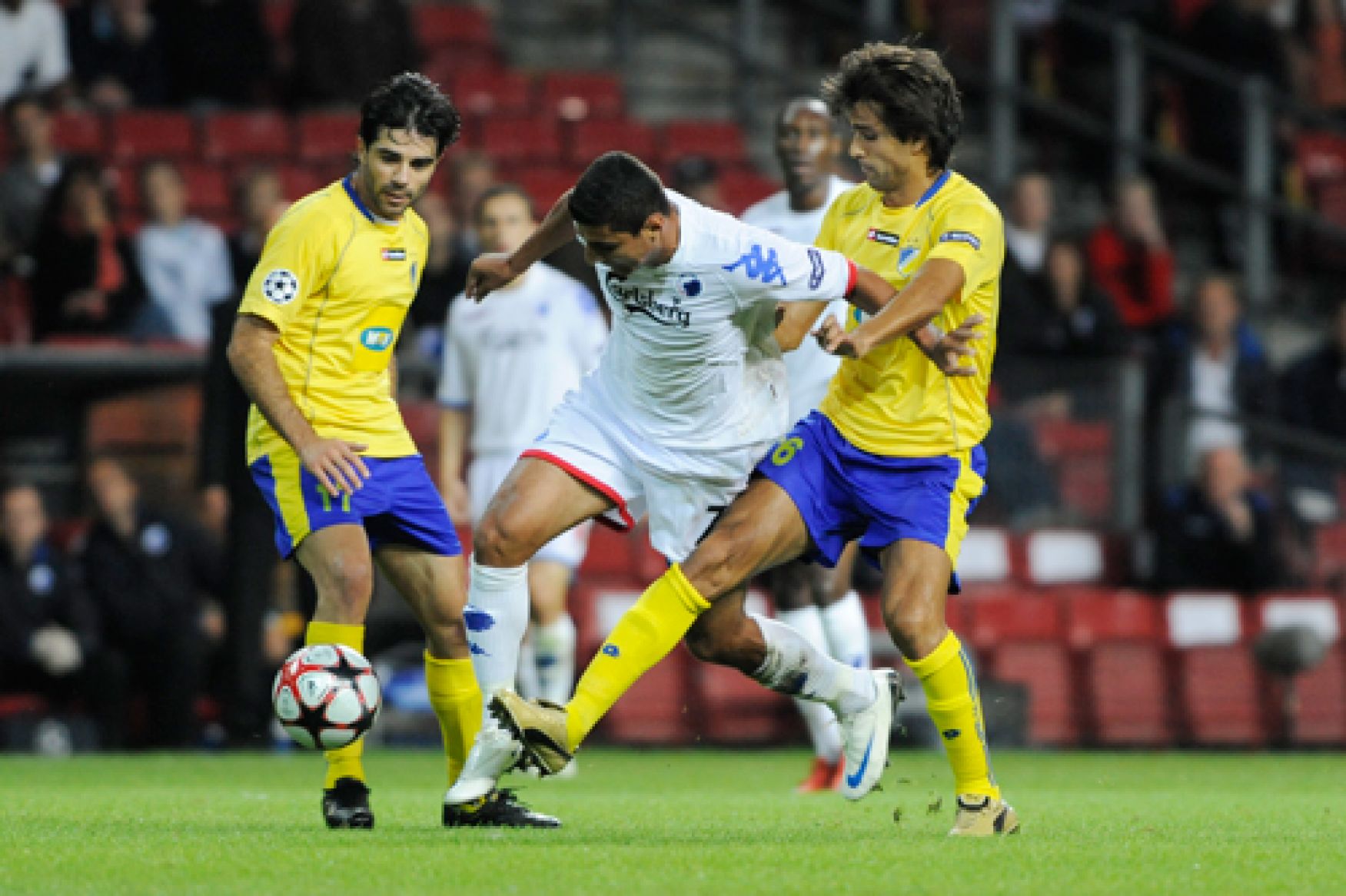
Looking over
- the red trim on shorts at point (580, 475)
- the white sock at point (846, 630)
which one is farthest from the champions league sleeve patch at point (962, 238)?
the white sock at point (846, 630)

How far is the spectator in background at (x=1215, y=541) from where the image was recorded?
13.6 metres

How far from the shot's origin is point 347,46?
1552 cm

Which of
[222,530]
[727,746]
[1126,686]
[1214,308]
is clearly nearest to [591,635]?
[727,746]

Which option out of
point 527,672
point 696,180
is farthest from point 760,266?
point 696,180

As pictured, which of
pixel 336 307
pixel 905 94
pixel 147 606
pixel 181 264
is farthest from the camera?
pixel 181 264

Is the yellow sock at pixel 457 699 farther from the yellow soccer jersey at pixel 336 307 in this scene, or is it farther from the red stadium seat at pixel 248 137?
the red stadium seat at pixel 248 137

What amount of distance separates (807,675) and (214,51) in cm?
985

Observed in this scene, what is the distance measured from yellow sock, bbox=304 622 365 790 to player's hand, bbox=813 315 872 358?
1686mm

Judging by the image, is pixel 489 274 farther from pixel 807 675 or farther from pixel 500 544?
pixel 807 675

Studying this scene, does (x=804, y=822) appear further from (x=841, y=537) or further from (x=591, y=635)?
(x=591, y=635)

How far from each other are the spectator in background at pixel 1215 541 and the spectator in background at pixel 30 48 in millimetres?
7668

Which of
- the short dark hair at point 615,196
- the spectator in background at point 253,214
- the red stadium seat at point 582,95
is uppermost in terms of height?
the red stadium seat at point 582,95

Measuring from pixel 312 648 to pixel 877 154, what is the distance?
7.10ft

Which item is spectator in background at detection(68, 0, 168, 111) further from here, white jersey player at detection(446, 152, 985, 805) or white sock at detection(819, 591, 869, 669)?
white jersey player at detection(446, 152, 985, 805)
